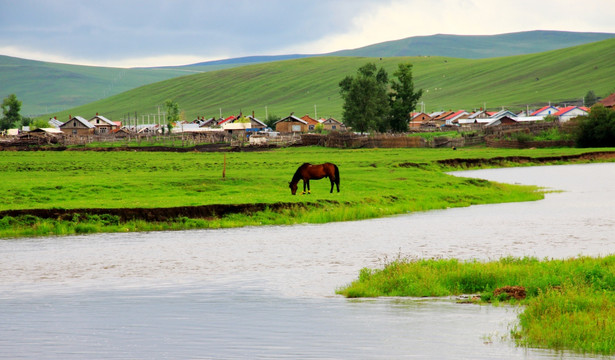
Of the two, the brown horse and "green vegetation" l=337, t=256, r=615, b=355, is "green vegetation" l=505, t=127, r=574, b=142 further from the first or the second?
"green vegetation" l=337, t=256, r=615, b=355

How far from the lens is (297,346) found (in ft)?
49.8

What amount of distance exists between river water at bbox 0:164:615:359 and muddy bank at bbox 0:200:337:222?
2081 millimetres

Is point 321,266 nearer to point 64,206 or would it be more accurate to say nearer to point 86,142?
point 64,206

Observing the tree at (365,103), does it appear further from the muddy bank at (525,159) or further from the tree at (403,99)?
the muddy bank at (525,159)

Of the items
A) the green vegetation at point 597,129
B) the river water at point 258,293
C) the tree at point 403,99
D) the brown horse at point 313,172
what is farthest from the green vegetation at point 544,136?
the river water at point 258,293

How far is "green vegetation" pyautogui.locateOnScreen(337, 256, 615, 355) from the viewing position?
583 inches

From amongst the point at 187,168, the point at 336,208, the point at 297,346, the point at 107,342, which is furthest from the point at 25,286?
the point at 187,168

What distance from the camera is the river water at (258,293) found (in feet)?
50.1

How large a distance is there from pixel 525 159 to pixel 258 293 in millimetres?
74089

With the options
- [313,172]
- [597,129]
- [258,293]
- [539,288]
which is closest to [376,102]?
[597,129]

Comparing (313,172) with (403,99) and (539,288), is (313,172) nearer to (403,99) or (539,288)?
(539,288)

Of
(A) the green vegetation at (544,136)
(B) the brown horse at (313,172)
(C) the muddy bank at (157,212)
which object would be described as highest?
(A) the green vegetation at (544,136)

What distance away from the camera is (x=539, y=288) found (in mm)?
18188

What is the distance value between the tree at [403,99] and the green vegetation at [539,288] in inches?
5000
